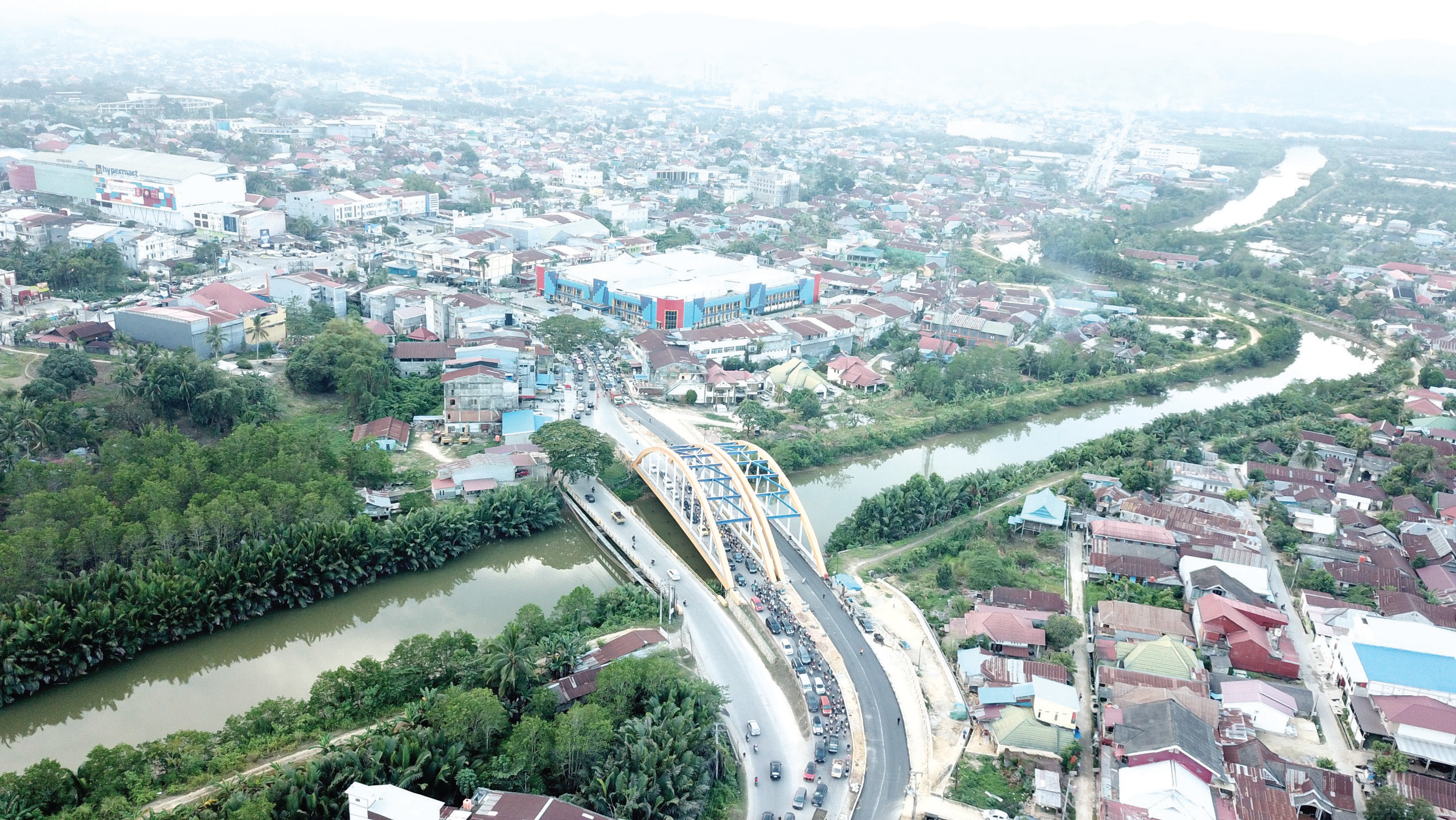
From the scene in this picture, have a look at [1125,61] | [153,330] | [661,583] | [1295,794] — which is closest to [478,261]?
[153,330]

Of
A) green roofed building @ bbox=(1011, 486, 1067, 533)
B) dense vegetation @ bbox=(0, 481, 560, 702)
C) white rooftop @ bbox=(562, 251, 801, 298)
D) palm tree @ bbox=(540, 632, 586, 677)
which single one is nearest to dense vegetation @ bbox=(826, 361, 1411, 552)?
green roofed building @ bbox=(1011, 486, 1067, 533)

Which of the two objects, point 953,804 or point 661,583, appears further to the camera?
point 661,583

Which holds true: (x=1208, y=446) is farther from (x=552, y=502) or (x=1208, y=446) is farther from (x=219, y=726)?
(x=219, y=726)

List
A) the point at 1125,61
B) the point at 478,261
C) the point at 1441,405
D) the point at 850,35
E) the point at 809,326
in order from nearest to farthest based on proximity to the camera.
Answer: the point at 1441,405, the point at 809,326, the point at 478,261, the point at 1125,61, the point at 850,35

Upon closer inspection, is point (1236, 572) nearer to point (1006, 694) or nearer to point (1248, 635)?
point (1248, 635)

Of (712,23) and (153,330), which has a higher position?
(712,23)
